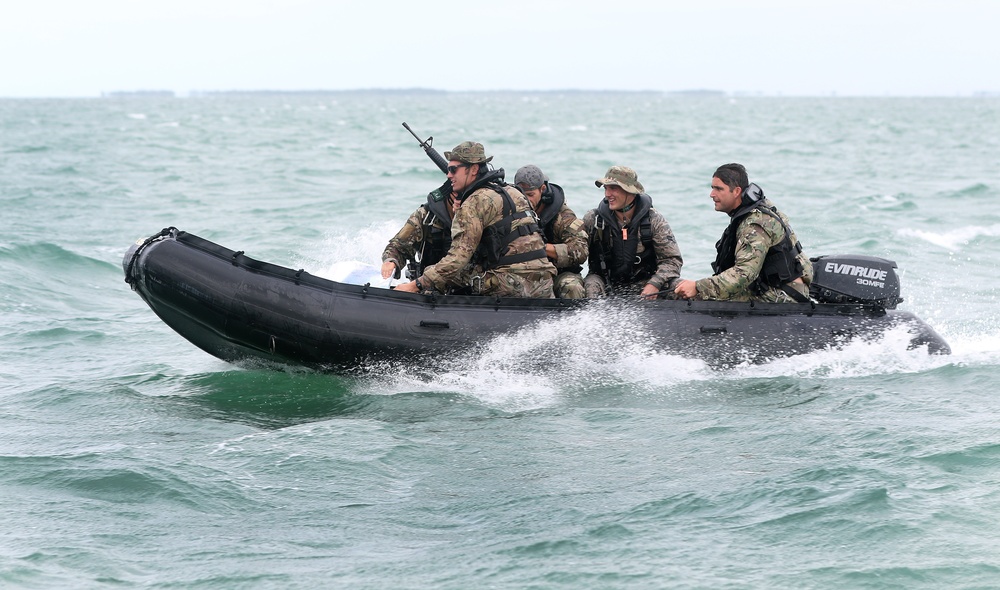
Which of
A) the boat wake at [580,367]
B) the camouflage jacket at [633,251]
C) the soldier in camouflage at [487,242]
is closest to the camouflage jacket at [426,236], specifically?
the soldier in camouflage at [487,242]

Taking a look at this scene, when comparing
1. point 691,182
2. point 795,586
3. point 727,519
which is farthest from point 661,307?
point 691,182

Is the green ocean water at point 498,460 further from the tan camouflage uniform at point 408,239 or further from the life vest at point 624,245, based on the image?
the life vest at point 624,245

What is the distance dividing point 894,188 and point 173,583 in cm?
2168

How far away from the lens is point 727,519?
17.2 ft

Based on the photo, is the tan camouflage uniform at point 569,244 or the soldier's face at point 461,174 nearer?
the soldier's face at point 461,174

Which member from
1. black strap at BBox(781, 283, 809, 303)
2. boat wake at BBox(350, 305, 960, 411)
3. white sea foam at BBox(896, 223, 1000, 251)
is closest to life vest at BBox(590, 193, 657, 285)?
boat wake at BBox(350, 305, 960, 411)

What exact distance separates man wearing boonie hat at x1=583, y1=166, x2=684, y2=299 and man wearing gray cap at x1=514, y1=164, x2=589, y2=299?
14 centimetres

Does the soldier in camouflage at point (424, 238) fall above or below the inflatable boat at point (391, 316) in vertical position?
above

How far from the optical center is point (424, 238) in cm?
822

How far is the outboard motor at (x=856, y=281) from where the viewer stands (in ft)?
26.2

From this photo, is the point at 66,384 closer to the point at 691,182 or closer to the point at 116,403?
the point at 116,403

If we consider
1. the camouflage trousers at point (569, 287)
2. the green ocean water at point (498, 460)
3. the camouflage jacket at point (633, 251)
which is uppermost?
the camouflage jacket at point (633, 251)

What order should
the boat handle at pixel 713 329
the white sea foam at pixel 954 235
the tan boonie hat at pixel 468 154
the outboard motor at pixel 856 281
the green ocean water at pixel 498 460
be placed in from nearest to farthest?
the green ocean water at pixel 498 460 → the tan boonie hat at pixel 468 154 → the boat handle at pixel 713 329 → the outboard motor at pixel 856 281 → the white sea foam at pixel 954 235

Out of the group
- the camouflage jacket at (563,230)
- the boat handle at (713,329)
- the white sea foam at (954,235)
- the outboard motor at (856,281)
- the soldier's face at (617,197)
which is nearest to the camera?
the boat handle at (713,329)
